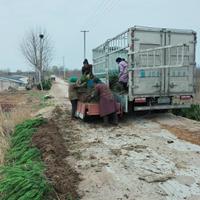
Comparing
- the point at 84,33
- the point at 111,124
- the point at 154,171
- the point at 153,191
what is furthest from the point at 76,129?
the point at 84,33

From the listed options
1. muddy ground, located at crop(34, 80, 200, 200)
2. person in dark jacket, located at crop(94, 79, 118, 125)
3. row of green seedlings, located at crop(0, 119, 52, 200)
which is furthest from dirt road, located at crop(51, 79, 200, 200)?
row of green seedlings, located at crop(0, 119, 52, 200)

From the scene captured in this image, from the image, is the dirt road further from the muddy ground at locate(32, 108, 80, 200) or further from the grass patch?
the grass patch

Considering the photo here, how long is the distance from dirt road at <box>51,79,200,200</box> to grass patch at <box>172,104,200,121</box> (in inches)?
62.6

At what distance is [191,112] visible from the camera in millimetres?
13078

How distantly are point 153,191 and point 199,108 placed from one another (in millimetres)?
8319

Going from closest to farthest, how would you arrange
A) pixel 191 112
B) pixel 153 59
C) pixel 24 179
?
pixel 24 179, pixel 153 59, pixel 191 112

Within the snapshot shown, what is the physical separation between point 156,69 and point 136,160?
17.0 ft

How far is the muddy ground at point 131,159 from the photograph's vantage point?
536cm

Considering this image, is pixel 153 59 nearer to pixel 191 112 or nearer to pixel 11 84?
pixel 191 112

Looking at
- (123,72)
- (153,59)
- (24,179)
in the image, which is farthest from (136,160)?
(123,72)

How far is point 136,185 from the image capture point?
557 cm

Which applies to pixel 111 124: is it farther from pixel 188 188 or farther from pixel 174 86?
pixel 188 188

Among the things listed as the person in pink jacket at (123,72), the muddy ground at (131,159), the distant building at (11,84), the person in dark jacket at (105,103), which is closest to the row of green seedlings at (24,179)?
the muddy ground at (131,159)

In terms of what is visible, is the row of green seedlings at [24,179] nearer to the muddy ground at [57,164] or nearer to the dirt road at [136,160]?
the muddy ground at [57,164]
